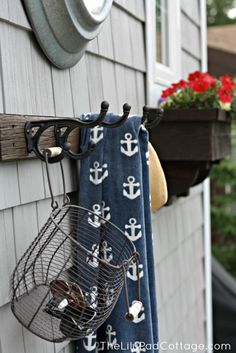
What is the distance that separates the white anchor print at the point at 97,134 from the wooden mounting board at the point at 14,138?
0.19 m

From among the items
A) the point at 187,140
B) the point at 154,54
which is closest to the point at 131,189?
the point at 187,140

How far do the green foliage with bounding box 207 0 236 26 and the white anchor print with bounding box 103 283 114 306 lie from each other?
1297 cm

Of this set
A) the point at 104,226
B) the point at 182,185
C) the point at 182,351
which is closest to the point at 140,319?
the point at 104,226

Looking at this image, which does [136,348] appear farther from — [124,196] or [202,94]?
[202,94]

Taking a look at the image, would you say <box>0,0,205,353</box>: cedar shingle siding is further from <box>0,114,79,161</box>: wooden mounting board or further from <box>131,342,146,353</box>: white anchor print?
<box>131,342,146,353</box>: white anchor print

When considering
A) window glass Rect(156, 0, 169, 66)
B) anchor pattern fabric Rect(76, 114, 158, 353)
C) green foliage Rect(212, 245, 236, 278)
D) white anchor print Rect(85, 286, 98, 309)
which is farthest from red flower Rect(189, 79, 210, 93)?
green foliage Rect(212, 245, 236, 278)

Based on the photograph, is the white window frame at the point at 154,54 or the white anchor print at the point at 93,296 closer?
the white anchor print at the point at 93,296

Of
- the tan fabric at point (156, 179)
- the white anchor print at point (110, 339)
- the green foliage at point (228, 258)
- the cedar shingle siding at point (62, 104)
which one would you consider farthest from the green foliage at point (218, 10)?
the white anchor print at point (110, 339)

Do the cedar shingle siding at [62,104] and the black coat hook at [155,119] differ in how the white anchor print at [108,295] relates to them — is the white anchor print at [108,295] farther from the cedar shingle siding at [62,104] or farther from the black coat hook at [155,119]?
the black coat hook at [155,119]

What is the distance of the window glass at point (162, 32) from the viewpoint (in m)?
2.30

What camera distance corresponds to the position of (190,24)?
108 inches

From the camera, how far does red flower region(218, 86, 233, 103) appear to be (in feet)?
6.41

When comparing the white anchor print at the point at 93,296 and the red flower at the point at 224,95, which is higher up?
the red flower at the point at 224,95

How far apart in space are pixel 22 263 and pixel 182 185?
1045 mm
